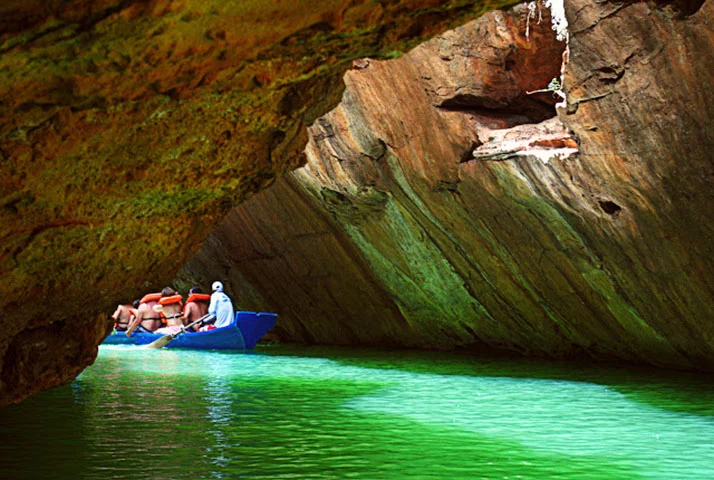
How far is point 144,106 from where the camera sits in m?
4.78

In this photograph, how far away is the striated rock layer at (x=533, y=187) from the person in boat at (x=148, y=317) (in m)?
6.40

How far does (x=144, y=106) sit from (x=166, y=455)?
260cm

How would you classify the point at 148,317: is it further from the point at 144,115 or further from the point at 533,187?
the point at 144,115

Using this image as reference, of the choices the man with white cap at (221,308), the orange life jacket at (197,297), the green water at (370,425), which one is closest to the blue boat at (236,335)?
the man with white cap at (221,308)

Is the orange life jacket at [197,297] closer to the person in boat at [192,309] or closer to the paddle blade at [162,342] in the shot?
the person in boat at [192,309]

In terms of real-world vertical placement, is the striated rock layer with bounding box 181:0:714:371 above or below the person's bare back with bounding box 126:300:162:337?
above

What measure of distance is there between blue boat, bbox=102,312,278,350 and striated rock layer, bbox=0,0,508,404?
33.6 feet

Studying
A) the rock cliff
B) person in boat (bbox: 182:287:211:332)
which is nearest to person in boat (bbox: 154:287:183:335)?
person in boat (bbox: 182:287:211:332)

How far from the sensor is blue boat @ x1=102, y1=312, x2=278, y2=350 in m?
17.5

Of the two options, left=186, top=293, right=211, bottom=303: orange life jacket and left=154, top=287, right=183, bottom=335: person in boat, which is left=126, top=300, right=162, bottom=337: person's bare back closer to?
left=154, top=287, right=183, bottom=335: person in boat

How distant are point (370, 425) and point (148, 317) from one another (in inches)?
591

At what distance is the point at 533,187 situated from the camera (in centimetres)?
1091

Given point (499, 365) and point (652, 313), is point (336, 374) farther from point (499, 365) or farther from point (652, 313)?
point (652, 313)

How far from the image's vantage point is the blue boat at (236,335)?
17.5 meters
